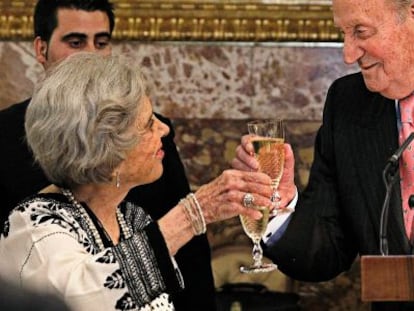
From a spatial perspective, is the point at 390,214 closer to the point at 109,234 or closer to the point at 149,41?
the point at 109,234

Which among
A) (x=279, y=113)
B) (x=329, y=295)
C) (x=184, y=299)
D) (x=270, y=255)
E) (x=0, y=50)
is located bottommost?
(x=329, y=295)

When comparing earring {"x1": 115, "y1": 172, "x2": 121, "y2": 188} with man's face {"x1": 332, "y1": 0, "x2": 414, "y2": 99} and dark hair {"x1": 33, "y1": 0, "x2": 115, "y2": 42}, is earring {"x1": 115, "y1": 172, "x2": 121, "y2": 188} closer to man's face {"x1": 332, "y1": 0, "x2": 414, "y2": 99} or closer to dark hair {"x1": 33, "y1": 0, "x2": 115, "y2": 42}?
man's face {"x1": 332, "y1": 0, "x2": 414, "y2": 99}

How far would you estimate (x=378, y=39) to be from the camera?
9.25 feet

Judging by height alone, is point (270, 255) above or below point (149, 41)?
below

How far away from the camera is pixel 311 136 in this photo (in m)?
4.48

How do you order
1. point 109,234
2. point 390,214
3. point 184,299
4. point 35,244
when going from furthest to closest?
point 184,299
point 390,214
point 109,234
point 35,244

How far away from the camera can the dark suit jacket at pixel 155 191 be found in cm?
344

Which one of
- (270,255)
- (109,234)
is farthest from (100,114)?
(270,255)

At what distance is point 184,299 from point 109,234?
33.0 inches

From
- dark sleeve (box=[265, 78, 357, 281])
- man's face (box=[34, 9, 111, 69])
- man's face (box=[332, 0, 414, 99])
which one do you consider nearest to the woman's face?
dark sleeve (box=[265, 78, 357, 281])

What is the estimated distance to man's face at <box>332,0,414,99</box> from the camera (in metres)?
2.82

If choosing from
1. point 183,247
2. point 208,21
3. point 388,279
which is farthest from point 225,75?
point 388,279

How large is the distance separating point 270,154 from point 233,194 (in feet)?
0.45

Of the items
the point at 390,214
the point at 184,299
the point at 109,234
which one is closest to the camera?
the point at 109,234
